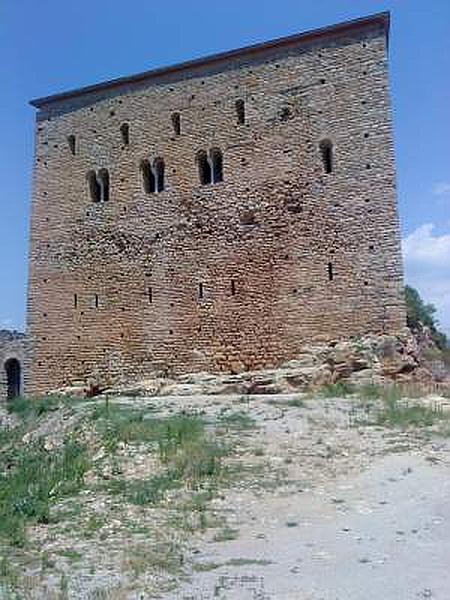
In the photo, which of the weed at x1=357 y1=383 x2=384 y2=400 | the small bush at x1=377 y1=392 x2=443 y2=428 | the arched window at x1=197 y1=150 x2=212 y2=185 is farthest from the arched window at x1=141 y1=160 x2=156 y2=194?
the small bush at x1=377 y1=392 x2=443 y2=428

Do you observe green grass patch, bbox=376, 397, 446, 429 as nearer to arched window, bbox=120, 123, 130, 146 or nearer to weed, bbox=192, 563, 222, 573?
weed, bbox=192, 563, 222, 573

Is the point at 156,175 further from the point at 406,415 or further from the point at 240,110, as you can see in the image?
the point at 406,415

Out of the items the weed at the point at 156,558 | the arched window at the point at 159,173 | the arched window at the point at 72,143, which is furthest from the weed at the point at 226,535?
the arched window at the point at 72,143

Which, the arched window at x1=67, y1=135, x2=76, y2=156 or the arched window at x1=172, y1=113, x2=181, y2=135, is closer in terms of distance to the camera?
the arched window at x1=172, y1=113, x2=181, y2=135

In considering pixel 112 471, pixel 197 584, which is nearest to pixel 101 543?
pixel 197 584

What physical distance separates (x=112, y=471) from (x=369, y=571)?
5.32 metres

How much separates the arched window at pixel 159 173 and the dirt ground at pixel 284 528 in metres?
10.0

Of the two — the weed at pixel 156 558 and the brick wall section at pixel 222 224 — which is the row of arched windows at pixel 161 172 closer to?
the brick wall section at pixel 222 224

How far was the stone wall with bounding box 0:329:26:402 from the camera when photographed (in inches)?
1129

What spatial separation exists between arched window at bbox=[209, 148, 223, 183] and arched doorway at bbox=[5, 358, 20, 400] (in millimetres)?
13561

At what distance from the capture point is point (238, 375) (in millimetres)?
19062

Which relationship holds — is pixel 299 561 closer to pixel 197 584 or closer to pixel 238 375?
pixel 197 584

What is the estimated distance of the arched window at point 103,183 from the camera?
72.5 feet

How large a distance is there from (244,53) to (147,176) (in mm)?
4673
